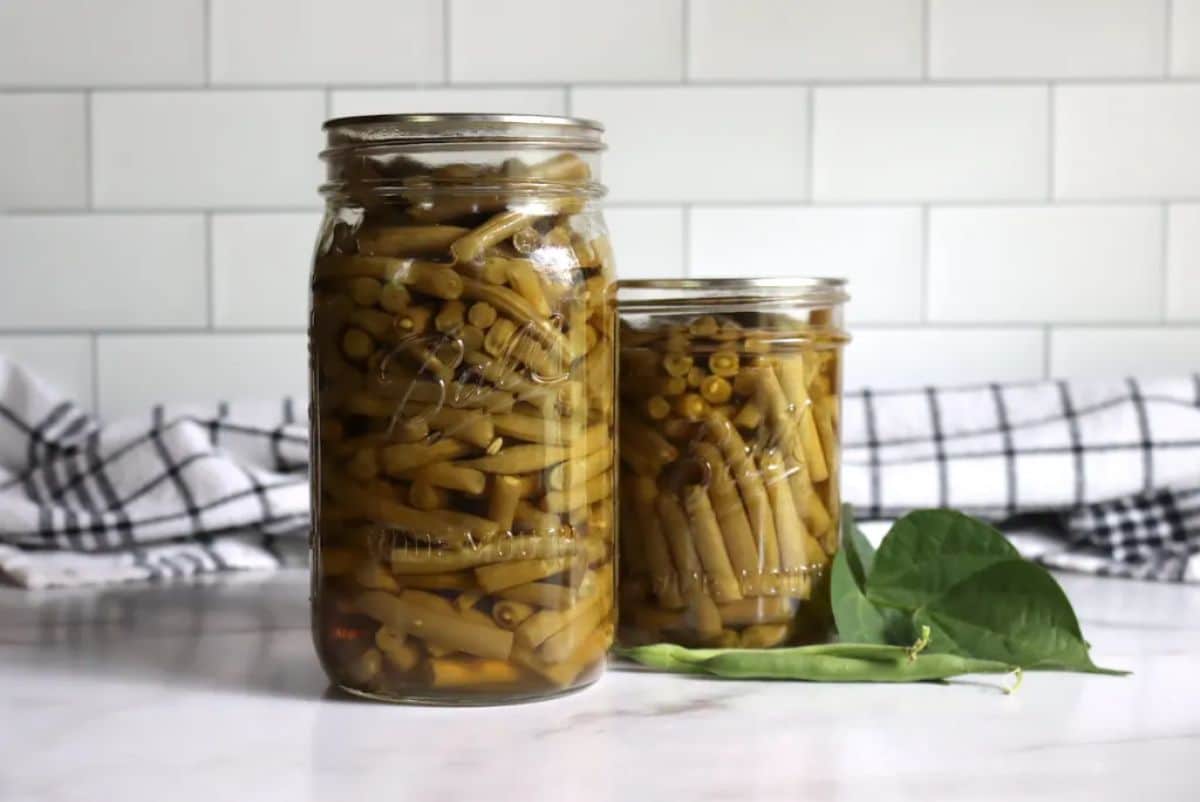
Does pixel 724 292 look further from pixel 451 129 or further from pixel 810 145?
pixel 810 145

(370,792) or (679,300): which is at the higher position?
(679,300)

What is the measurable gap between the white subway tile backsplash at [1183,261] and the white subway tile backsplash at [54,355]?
3.33 ft

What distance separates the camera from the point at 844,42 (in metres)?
1.36

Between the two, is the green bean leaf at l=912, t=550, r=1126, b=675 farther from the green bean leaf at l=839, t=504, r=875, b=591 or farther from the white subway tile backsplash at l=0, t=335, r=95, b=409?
the white subway tile backsplash at l=0, t=335, r=95, b=409

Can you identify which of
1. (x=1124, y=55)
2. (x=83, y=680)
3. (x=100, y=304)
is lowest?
(x=83, y=680)

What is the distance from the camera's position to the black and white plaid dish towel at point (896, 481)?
3.99 feet

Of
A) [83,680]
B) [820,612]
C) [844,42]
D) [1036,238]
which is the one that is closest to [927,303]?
[1036,238]

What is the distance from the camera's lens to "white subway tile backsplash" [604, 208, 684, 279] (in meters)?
1.38

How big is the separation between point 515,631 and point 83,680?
27 cm

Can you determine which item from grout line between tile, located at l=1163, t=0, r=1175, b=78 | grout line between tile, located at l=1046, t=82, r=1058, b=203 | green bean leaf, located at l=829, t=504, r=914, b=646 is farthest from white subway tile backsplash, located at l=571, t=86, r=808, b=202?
green bean leaf, located at l=829, t=504, r=914, b=646

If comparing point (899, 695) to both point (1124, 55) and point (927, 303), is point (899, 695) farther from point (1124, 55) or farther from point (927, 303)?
point (1124, 55)

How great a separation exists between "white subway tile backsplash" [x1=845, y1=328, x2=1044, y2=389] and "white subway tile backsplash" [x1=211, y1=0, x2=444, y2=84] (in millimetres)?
475

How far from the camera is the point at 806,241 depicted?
138 cm

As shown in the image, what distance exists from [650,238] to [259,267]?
36 cm
